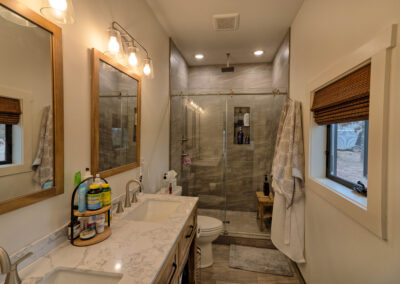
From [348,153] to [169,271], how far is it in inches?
55.5

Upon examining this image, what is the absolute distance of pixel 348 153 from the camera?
55.9 inches

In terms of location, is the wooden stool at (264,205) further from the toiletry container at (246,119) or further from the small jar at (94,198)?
the small jar at (94,198)

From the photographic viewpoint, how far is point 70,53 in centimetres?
107

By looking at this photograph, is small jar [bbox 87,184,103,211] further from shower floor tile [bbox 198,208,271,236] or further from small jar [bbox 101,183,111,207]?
shower floor tile [bbox 198,208,271,236]

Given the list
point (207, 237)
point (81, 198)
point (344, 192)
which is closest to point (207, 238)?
point (207, 237)

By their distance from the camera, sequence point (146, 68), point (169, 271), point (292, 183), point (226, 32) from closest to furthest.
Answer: point (169, 271) → point (146, 68) → point (292, 183) → point (226, 32)

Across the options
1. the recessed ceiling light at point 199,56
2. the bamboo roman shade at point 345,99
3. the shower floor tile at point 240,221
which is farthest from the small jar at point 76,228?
the recessed ceiling light at point 199,56

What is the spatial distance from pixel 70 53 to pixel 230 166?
2.62 meters

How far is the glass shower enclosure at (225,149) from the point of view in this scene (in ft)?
9.98

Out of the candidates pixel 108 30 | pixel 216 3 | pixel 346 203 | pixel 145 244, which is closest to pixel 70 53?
pixel 108 30

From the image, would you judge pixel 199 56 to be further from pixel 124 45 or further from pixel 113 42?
pixel 113 42

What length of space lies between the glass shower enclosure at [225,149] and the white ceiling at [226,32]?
2.40 ft

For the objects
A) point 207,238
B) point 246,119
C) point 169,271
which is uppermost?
point 246,119

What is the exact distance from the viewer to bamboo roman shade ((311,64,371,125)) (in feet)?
3.43
